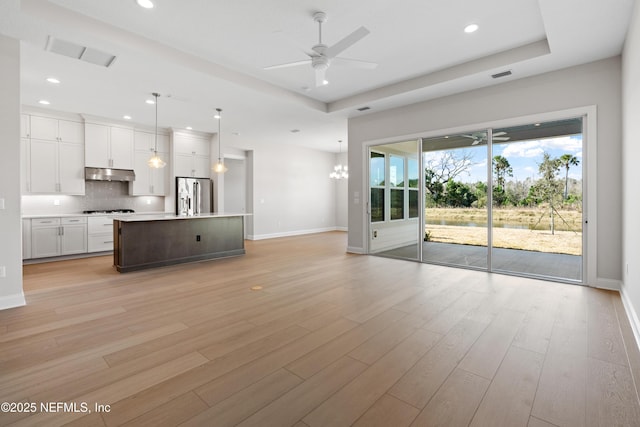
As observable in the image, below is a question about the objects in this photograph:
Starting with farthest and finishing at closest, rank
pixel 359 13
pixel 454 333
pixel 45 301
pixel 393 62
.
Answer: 1. pixel 393 62
2. pixel 45 301
3. pixel 359 13
4. pixel 454 333

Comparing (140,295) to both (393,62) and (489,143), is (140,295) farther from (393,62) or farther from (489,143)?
(489,143)

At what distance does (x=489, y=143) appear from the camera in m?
4.71

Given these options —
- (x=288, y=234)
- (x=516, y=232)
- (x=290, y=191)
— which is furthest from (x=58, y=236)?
(x=516, y=232)

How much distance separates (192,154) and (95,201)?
2415 millimetres

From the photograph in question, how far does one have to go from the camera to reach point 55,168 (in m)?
6.08

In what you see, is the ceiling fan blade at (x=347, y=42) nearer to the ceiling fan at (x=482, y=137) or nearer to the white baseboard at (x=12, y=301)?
the ceiling fan at (x=482, y=137)

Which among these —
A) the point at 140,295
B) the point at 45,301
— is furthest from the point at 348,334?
the point at 45,301

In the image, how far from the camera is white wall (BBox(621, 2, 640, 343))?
8.54ft

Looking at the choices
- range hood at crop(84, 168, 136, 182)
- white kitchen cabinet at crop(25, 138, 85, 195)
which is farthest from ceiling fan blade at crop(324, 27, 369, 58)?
white kitchen cabinet at crop(25, 138, 85, 195)

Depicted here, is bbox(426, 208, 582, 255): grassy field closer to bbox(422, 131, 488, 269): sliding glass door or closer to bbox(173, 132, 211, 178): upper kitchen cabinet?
bbox(422, 131, 488, 269): sliding glass door

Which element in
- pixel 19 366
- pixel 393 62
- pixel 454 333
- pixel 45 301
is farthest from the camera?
pixel 393 62

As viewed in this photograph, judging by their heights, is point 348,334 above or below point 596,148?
below

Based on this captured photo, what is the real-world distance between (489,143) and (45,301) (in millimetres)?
6280

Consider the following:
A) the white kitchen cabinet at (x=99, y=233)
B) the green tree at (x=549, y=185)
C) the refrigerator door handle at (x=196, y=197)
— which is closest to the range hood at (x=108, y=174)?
the white kitchen cabinet at (x=99, y=233)
